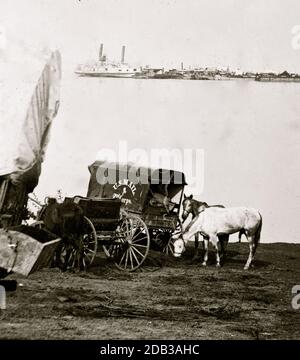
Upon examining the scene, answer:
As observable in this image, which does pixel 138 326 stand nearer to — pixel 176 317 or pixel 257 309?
pixel 176 317

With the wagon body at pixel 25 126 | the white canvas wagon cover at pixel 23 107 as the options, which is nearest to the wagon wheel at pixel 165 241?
the wagon body at pixel 25 126

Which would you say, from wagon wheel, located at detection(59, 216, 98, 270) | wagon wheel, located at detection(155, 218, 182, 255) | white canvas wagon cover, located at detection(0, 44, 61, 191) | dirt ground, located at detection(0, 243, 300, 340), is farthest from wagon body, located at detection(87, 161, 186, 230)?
white canvas wagon cover, located at detection(0, 44, 61, 191)

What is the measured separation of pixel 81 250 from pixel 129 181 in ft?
7.04

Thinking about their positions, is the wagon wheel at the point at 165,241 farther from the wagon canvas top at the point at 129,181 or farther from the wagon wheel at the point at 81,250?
the wagon wheel at the point at 81,250

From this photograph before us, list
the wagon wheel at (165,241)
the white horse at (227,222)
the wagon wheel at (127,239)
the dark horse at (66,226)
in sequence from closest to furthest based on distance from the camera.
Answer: the dark horse at (66,226)
the wagon wheel at (127,239)
the white horse at (227,222)
the wagon wheel at (165,241)

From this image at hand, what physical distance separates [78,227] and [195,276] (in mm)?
2169

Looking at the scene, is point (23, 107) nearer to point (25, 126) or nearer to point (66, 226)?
point (25, 126)

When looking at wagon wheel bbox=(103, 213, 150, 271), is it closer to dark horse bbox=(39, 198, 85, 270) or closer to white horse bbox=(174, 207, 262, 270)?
dark horse bbox=(39, 198, 85, 270)

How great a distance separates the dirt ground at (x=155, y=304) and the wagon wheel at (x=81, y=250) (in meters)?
0.19

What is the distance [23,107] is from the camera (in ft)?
17.7

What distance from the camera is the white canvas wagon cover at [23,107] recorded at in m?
5.34

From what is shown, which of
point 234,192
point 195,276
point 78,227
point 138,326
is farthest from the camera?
point 234,192
